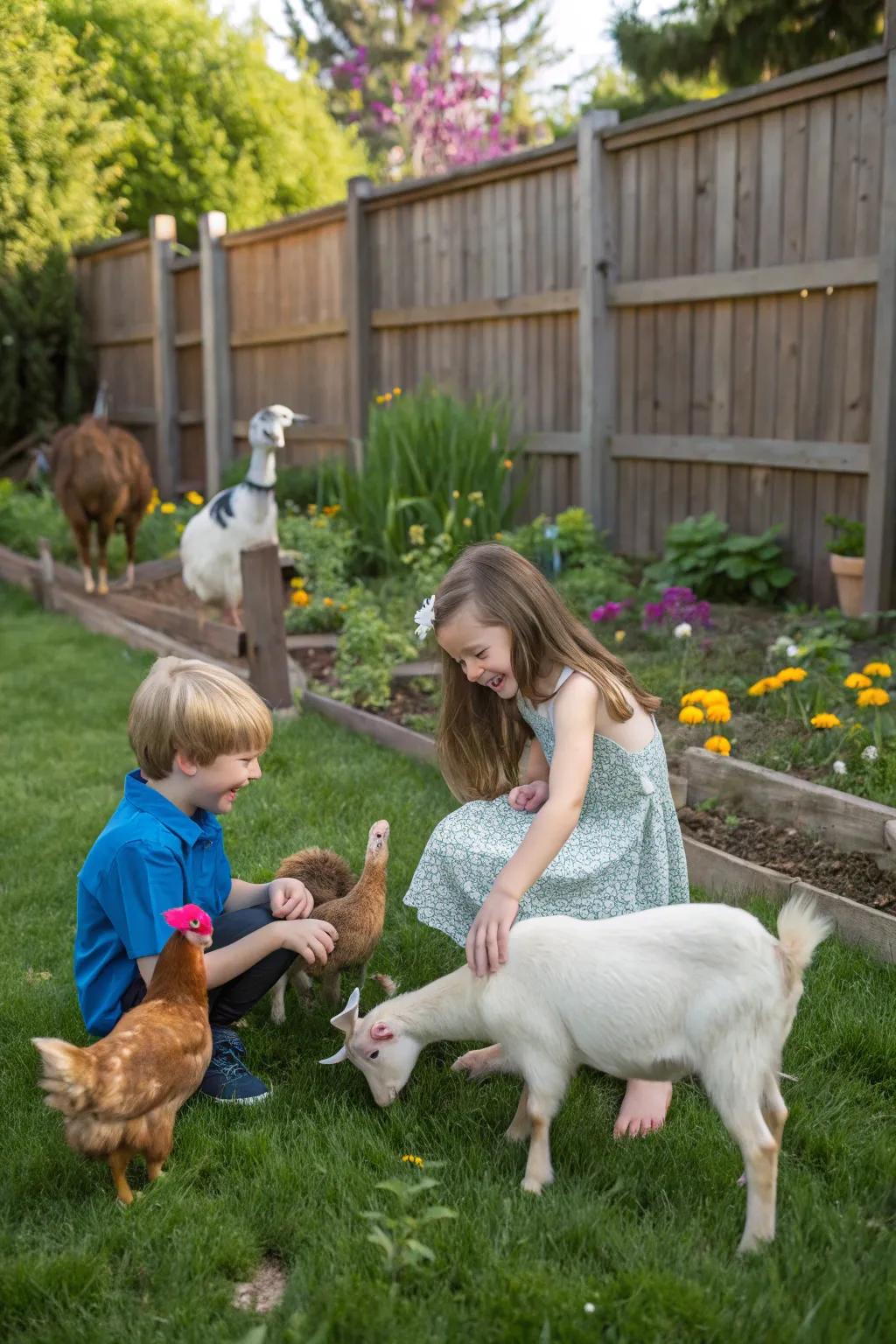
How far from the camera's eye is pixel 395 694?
592 centimetres

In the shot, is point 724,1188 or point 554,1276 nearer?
point 554,1276

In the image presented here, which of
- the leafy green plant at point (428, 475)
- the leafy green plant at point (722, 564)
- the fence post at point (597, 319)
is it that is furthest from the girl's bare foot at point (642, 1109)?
the fence post at point (597, 319)

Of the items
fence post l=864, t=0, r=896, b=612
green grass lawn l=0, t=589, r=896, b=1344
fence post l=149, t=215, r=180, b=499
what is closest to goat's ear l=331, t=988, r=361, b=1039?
green grass lawn l=0, t=589, r=896, b=1344

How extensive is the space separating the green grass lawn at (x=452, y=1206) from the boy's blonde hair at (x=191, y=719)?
0.79m

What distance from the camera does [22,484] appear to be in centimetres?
1366

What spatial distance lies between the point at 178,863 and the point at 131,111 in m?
6.65

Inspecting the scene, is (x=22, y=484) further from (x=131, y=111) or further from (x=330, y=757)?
(x=330, y=757)

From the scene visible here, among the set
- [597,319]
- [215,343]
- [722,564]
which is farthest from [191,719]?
[215,343]

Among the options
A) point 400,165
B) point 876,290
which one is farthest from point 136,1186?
point 400,165

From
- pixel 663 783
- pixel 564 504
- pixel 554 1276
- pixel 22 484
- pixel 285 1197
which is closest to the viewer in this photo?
pixel 554 1276

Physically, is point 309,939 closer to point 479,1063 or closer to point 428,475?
point 479,1063

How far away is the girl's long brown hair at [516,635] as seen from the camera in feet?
9.26

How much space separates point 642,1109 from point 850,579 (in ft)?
13.7

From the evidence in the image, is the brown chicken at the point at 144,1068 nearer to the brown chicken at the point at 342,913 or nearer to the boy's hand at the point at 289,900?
the boy's hand at the point at 289,900
